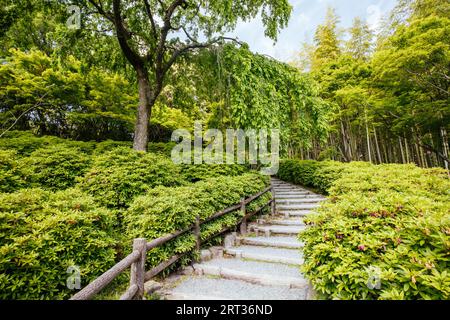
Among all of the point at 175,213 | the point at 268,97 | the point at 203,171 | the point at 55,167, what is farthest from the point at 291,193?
the point at 55,167

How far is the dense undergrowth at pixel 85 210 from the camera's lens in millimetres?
2061

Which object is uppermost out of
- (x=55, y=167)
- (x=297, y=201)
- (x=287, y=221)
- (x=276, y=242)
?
(x=55, y=167)

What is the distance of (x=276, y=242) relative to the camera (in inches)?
187

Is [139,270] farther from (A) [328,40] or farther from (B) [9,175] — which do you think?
(A) [328,40]

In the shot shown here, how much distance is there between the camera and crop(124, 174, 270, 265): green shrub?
3.25 metres

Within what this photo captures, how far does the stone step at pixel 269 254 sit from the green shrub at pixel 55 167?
11.9 feet

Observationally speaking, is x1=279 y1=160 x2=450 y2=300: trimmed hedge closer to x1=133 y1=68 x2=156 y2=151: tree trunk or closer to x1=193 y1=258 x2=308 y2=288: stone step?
x1=193 y1=258 x2=308 y2=288: stone step

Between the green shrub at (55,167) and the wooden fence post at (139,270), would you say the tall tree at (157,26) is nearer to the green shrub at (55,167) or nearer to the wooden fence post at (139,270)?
the green shrub at (55,167)

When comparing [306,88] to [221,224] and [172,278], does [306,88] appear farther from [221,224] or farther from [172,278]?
[172,278]

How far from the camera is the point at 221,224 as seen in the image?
459 centimetres

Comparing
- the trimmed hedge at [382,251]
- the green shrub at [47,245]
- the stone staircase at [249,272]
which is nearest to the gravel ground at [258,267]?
the stone staircase at [249,272]

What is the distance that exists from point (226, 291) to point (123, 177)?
2.84 meters

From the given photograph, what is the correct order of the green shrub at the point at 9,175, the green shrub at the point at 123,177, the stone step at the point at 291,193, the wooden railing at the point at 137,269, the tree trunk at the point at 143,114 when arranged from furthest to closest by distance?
the stone step at the point at 291,193 → the tree trunk at the point at 143,114 → the green shrub at the point at 123,177 → the green shrub at the point at 9,175 → the wooden railing at the point at 137,269

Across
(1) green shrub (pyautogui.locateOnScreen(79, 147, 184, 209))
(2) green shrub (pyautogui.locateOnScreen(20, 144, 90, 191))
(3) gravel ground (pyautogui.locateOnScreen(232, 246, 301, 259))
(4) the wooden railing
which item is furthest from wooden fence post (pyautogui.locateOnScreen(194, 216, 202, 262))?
(2) green shrub (pyautogui.locateOnScreen(20, 144, 90, 191))
